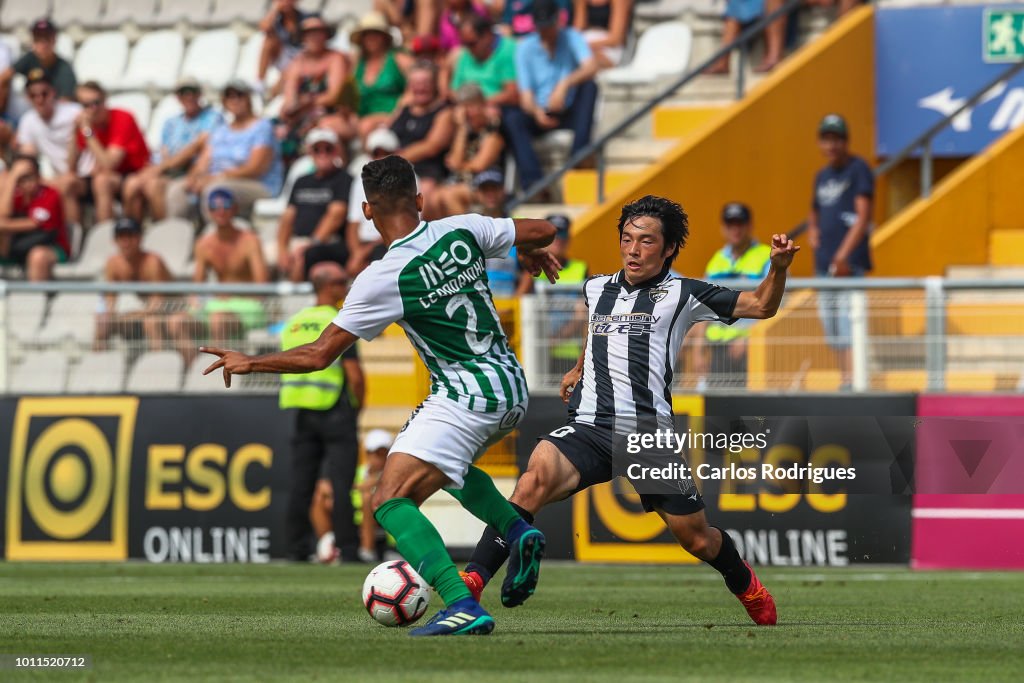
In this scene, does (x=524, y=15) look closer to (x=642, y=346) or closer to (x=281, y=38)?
(x=281, y=38)

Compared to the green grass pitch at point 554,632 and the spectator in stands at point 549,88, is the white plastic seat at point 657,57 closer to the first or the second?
the spectator in stands at point 549,88

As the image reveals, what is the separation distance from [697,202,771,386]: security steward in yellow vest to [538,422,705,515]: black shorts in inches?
234

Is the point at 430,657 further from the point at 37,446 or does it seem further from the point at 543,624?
the point at 37,446

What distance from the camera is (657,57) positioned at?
19406mm

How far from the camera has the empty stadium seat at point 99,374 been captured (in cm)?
1555

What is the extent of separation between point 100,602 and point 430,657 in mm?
3988

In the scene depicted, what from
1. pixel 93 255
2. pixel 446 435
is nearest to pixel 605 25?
pixel 93 255

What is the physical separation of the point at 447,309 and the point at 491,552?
3.69 feet

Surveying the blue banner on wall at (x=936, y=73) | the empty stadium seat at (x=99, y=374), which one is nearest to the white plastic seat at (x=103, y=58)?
the empty stadium seat at (x=99, y=374)

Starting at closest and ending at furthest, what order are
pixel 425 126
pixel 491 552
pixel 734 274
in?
1. pixel 491 552
2. pixel 734 274
3. pixel 425 126

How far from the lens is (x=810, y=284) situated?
14.2 meters

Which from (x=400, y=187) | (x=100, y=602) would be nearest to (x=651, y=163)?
(x=100, y=602)

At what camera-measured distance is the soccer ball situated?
817 cm

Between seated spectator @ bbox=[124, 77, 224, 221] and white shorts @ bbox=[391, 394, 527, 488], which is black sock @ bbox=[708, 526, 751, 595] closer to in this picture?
white shorts @ bbox=[391, 394, 527, 488]
